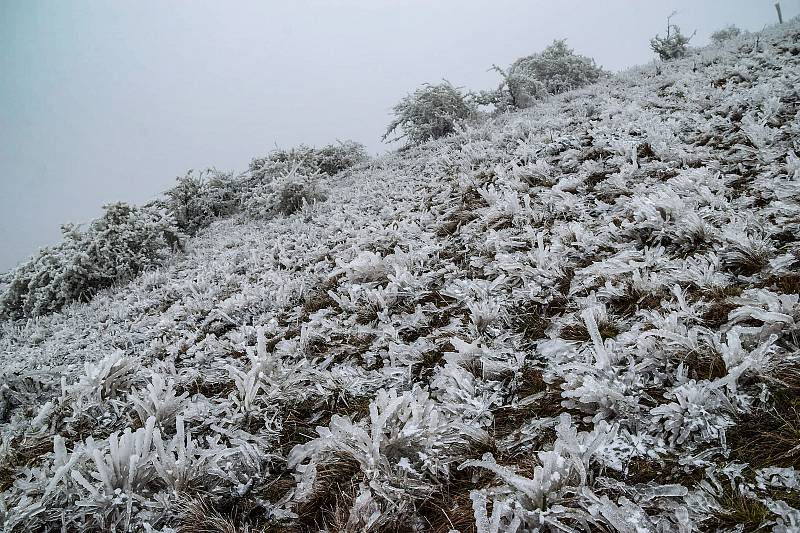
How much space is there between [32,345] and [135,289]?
180 cm

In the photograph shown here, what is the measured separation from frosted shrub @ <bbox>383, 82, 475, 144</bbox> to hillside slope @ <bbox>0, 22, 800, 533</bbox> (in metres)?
7.95

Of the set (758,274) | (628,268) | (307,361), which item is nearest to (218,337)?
(307,361)

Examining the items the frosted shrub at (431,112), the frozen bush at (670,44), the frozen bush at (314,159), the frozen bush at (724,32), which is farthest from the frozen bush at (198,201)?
the frozen bush at (724,32)

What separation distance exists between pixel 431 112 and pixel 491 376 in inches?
505

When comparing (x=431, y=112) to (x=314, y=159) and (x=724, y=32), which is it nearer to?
(x=314, y=159)

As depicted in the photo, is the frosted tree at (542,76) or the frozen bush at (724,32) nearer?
the frosted tree at (542,76)

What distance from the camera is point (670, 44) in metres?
15.1

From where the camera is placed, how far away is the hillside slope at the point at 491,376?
1801 millimetres

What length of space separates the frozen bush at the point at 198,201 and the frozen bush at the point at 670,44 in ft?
55.7

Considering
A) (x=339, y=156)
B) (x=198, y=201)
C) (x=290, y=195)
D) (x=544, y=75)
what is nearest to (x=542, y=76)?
(x=544, y=75)

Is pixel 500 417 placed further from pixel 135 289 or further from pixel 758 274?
pixel 135 289

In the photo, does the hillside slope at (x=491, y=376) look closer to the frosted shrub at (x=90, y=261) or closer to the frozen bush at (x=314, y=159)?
the frosted shrub at (x=90, y=261)

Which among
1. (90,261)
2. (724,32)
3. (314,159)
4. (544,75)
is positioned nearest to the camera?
(90,261)

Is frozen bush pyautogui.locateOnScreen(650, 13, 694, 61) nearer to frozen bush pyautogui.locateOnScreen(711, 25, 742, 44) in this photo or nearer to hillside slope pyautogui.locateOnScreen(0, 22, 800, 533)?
frozen bush pyautogui.locateOnScreen(711, 25, 742, 44)
